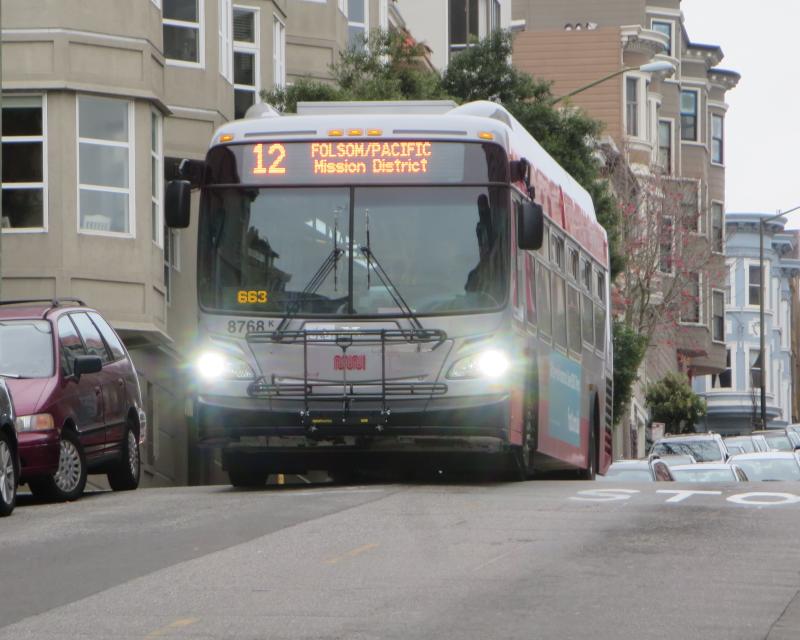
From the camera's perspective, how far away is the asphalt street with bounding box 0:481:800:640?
30.9 feet

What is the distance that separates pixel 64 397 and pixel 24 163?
12066 mm

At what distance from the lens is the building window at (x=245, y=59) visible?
36.9 metres

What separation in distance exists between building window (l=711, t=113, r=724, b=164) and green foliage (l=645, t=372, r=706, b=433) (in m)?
16.5

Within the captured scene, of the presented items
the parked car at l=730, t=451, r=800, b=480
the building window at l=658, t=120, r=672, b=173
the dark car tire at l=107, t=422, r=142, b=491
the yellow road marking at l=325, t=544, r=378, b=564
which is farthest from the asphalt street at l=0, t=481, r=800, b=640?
the building window at l=658, t=120, r=672, b=173

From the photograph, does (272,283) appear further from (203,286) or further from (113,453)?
(113,453)

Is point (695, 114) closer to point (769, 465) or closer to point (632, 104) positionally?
point (632, 104)

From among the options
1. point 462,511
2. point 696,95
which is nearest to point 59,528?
point 462,511

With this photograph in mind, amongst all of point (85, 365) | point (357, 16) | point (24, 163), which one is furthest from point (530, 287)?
point (357, 16)

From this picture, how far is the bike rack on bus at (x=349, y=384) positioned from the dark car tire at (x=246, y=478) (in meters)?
1.84

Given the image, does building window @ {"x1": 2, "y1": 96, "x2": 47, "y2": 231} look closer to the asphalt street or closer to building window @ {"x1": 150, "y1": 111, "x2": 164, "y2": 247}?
building window @ {"x1": 150, "y1": 111, "x2": 164, "y2": 247}

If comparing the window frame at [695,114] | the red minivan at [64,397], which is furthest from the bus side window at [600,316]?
the window frame at [695,114]

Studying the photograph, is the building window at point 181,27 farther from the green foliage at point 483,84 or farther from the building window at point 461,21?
the building window at point 461,21

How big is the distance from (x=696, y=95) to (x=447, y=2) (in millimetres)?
21457

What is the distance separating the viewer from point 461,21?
63.1m
